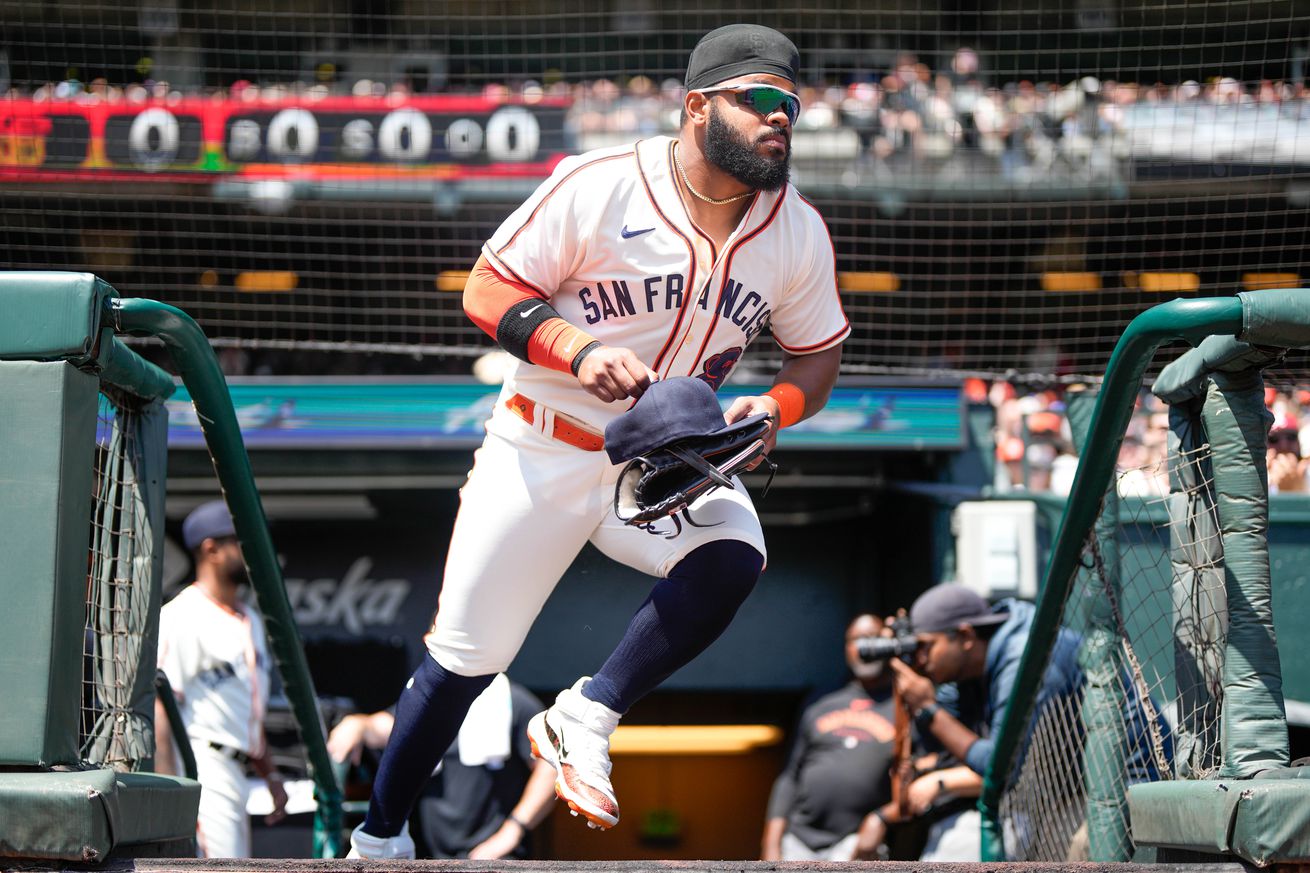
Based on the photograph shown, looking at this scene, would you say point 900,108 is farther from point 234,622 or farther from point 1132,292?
point 234,622

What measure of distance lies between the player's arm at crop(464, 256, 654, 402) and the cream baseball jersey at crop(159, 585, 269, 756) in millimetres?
2727

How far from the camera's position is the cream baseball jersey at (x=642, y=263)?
2498 millimetres

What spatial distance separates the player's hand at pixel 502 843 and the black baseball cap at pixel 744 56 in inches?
133

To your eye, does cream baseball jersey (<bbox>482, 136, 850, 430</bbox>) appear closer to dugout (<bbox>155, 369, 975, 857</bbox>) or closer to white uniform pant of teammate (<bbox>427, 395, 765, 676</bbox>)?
white uniform pant of teammate (<bbox>427, 395, 765, 676</bbox>)

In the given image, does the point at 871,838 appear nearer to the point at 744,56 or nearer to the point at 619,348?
the point at 619,348

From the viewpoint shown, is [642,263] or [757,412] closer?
[757,412]

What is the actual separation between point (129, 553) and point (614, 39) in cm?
1027

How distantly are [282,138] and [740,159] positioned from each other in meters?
7.83

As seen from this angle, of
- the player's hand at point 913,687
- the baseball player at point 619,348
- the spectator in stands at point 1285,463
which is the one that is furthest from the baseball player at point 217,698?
the spectator in stands at point 1285,463

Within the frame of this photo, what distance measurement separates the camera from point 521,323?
245 cm

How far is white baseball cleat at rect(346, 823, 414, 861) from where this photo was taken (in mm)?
2721

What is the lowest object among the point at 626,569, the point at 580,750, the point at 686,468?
the point at 626,569

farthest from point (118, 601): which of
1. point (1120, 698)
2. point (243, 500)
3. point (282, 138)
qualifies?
point (282, 138)

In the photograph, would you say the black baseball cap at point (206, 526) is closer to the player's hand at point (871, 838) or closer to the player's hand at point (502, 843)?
the player's hand at point (502, 843)
